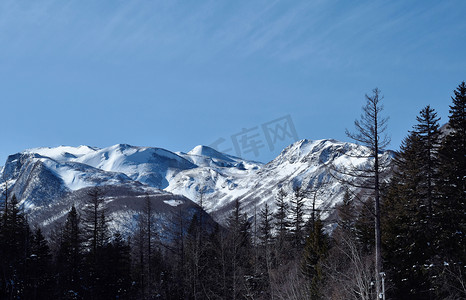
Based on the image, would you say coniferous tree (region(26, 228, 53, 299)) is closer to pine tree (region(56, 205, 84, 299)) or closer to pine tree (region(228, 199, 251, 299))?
pine tree (region(56, 205, 84, 299))

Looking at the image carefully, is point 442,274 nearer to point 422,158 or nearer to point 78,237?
point 422,158

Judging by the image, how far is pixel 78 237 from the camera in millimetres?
41000

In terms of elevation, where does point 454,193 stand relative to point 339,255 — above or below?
above

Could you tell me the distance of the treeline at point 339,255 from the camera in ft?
79.6

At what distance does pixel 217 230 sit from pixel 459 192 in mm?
30579

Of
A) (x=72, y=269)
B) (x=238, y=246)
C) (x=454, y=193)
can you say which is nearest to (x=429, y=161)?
(x=454, y=193)

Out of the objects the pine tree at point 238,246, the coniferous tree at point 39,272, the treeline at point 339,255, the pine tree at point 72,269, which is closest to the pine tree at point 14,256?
the treeline at point 339,255

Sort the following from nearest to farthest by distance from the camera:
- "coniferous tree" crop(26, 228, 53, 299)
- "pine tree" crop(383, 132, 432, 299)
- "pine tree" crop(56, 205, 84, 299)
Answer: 1. "pine tree" crop(383, 132, 432, 299)
2. "coniferous tree" crop(26, 228, 53, 299)
3. "pine tree" crop(56, 205, 84, 299)

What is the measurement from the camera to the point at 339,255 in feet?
107

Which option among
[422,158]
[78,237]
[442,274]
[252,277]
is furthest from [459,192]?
[78,237]

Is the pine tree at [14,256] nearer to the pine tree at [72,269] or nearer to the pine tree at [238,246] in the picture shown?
the pine tree at [72,269]

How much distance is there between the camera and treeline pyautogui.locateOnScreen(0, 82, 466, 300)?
2427cm

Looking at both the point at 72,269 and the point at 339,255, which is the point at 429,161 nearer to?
the point at 339,255

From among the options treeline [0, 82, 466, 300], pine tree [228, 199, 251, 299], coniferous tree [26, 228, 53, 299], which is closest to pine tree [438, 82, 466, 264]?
treeline [0, 82, 466, 300]
